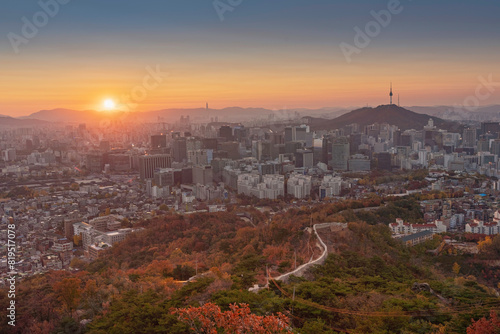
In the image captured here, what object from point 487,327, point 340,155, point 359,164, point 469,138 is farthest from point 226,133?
point 487,327

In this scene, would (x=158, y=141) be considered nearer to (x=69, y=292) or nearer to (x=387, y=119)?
(x=387, y=119)

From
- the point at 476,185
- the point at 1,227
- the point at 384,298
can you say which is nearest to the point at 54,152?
the point at 1,227

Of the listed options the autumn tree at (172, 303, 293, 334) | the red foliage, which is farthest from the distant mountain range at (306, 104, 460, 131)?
the autumn tree at (172, 303, 293, 334)

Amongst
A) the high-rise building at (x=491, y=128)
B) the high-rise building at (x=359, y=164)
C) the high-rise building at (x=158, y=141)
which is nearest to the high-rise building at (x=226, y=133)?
the high-rise building at (x=158, y=141)

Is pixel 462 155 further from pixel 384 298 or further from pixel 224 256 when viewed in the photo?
pixel 384 298

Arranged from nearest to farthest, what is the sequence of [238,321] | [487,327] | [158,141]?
1. [238,321]
2. [487,327]
3. [158,141]

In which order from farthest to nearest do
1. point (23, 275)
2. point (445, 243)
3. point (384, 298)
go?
point (445, 243), point (23, 275), point (384, 298)
